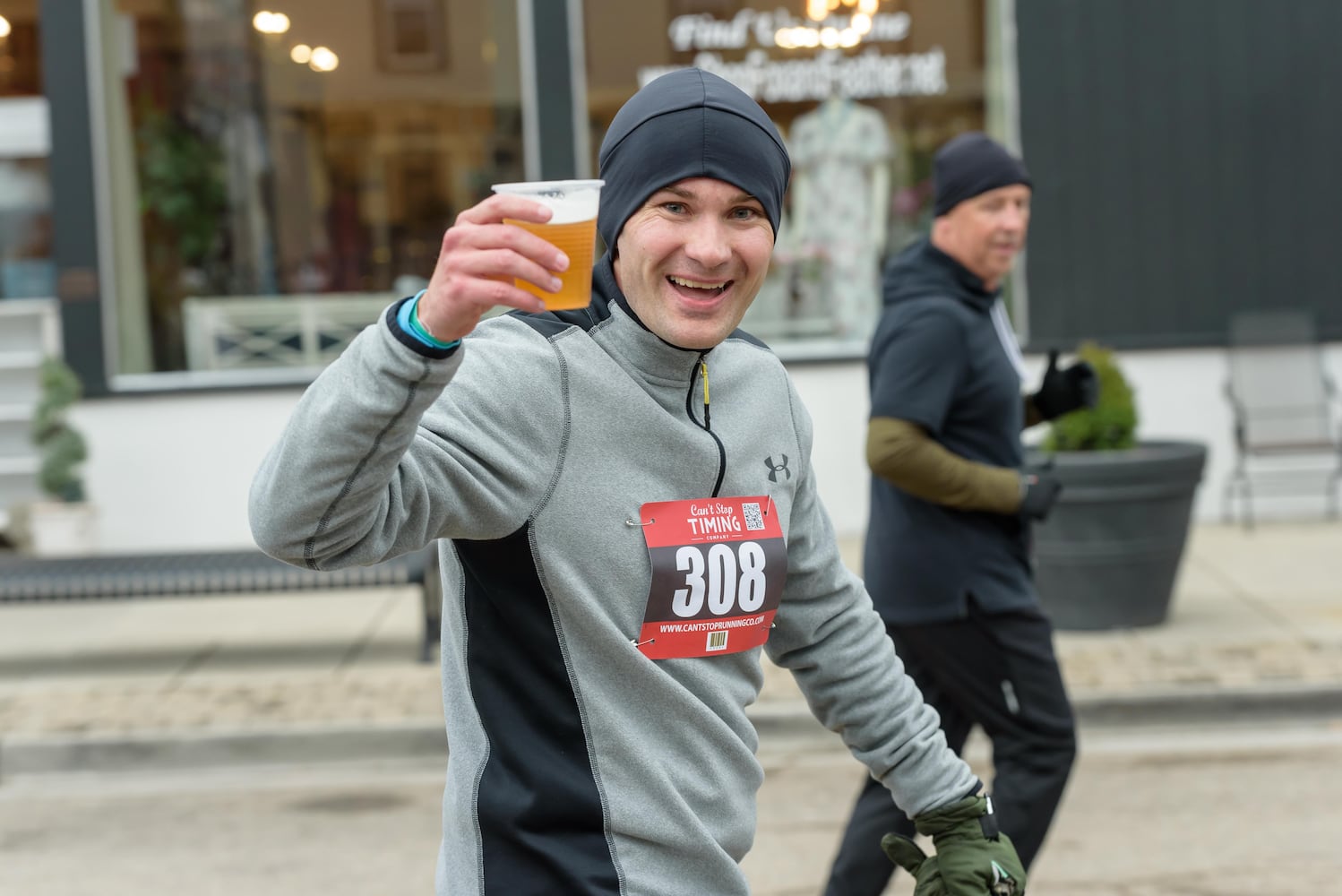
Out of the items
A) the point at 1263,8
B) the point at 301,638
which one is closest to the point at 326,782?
the point at 301,638

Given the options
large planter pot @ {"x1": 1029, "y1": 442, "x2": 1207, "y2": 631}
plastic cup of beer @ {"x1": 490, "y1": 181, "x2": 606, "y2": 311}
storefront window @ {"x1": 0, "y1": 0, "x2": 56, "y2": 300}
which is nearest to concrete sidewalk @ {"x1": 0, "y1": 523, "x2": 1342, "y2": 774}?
large planter pot @ {"x1": 1029, "y1": 442, "x2": 1207, "y2": 631}

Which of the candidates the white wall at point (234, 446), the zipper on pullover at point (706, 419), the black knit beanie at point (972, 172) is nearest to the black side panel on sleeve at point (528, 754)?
the zipper on pullover at point (706, 419)

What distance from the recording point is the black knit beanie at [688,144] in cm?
197

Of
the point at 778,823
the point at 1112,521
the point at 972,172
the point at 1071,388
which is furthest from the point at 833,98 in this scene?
the point at 972,172

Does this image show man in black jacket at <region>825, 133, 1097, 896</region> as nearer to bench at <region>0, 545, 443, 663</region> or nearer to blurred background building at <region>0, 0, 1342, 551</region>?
bench at <region>0, 545, 443, 663</region>

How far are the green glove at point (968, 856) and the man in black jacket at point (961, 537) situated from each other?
1239 mm

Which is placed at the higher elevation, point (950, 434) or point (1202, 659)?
point (950, 434)

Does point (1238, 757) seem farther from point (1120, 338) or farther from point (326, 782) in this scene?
point (1120, 338)

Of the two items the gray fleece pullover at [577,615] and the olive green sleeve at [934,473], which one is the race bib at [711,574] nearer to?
the gray fleece pullover at [577,615]

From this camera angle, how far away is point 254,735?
6234mm

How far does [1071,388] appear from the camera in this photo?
437 cm

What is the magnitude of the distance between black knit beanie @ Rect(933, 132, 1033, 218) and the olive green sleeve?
0.68m

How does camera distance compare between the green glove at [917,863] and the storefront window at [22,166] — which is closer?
the green glove at [917,863]

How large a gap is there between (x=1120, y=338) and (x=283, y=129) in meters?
5.35
